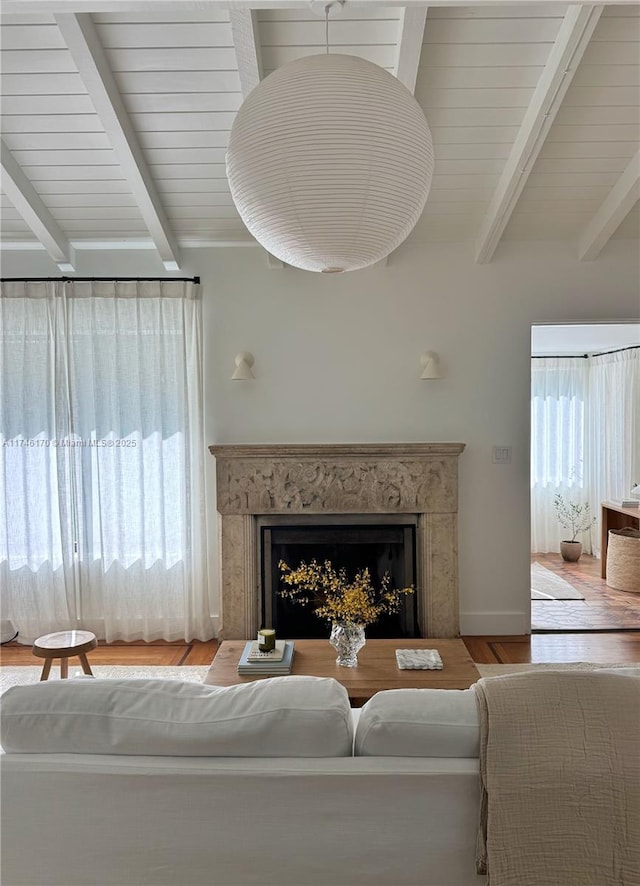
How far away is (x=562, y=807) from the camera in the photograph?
3.94 ft

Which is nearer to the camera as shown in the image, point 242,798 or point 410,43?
point 242,798

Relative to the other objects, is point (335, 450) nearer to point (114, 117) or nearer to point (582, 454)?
point (114, 117)

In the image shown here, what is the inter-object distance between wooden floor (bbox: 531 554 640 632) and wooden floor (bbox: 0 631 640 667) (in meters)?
0.14

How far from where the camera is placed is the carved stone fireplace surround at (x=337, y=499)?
4066mm

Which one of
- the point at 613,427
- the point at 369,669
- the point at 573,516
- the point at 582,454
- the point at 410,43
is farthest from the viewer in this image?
the point at 582,454

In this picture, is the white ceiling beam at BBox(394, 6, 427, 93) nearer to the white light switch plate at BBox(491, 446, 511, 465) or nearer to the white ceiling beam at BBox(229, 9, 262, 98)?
the white ceiling beam at BBox(229, 9, 262, 98)

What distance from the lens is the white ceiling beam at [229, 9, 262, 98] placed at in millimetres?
2457

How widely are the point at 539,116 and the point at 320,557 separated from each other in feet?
9.25

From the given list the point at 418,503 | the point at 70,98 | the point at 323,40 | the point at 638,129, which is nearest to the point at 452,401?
the point at 418,503

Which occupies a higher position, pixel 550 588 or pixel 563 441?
pixel 563 441

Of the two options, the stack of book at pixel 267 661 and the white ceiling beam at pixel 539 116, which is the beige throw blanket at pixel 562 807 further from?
the white ceiling beam at pixel 539 116

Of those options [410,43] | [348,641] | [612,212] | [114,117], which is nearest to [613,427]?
[612,212]

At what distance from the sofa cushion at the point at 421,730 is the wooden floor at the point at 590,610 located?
10.9 ft

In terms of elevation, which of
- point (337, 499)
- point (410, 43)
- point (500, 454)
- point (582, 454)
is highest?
point (410, 43)
